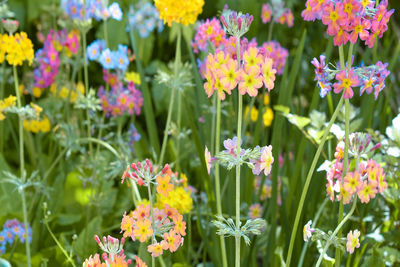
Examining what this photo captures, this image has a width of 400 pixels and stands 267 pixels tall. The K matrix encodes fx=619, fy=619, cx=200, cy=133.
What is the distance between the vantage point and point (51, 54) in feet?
6.31

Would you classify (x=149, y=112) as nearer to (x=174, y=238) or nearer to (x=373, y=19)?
(x=174, y=238)

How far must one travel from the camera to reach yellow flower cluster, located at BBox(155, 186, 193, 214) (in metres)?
1.33

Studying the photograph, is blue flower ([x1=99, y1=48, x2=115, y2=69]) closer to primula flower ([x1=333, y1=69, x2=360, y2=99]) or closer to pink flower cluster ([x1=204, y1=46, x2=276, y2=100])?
pink flower cluster ([x1=204, y1=46, x2=276, y2=100])

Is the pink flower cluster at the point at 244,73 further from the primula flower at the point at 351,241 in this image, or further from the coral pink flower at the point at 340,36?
the primula flower at the point at 351,241

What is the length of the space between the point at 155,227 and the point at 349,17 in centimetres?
49

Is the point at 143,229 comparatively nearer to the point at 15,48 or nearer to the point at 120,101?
the point at 15,48

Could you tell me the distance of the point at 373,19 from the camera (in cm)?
102

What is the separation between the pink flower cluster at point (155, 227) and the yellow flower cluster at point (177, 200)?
0.17 meters

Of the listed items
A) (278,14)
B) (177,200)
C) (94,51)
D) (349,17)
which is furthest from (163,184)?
(278,14)

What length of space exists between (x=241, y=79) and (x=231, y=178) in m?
0.44

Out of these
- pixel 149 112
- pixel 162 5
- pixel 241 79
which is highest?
pixel 162 5

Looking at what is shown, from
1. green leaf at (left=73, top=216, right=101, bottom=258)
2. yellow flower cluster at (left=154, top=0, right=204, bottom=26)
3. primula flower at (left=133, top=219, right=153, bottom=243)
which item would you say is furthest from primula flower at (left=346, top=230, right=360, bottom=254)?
green leaf at (left=73, top=216, right=101, bottom=258)

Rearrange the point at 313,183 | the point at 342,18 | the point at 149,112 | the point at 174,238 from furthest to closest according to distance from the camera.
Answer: the point at 149,112
the point at 313,183
the point at 174,238
the point at 342,18

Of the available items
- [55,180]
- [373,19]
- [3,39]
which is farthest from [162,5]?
[55,180]
